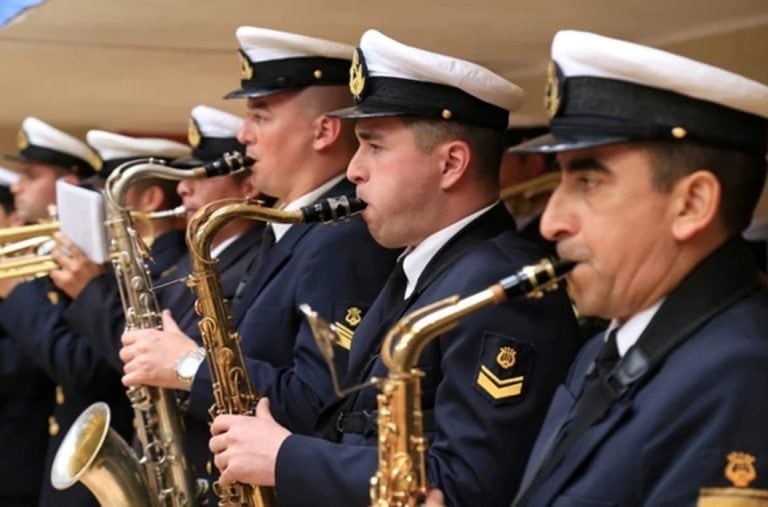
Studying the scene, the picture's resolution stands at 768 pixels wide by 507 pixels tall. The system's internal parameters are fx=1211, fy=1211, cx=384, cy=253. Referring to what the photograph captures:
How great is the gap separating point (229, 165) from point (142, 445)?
32.3 inches

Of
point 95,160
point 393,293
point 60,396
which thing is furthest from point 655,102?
point 95,160

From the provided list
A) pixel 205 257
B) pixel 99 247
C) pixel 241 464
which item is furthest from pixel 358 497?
pixel 99 247

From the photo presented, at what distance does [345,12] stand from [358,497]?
4.11ft

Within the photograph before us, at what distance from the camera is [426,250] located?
241cm

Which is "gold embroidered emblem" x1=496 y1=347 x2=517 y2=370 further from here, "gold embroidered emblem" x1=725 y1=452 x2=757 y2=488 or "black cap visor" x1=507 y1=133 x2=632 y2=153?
"gold embroidered emblem" x1=725 y1=452 x2=757 y2=488

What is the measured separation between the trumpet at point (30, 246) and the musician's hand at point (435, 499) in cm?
204

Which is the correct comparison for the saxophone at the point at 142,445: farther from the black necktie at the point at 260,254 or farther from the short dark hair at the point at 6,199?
the short dark hair at the point at 6,199

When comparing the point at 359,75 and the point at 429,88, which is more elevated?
the point at 359,75

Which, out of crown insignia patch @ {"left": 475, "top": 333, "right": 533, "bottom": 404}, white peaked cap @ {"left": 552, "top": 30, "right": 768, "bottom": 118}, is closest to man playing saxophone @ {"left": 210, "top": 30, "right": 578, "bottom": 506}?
crown insignia patch @ {"left": 475, "top": 333, "right": 533, "bottom": 404}

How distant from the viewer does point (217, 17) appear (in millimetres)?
3049

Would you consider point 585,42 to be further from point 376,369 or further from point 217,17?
point 217,17

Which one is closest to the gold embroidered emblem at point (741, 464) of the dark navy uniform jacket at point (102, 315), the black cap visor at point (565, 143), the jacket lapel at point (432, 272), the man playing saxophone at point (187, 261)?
the black cap visor at point (565, 143)

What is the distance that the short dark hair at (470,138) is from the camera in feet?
7.91

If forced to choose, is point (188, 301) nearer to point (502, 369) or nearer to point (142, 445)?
point (142, 445)
